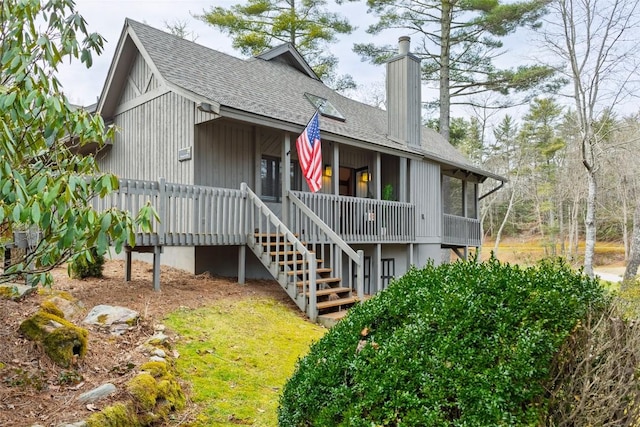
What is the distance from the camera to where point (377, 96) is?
30.6 m

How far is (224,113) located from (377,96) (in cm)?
2388

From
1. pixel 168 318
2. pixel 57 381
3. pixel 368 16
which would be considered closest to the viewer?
pixel 57 381

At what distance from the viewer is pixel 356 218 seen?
1154 centimetres

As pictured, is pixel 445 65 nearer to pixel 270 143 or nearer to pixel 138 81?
pixel 270 143

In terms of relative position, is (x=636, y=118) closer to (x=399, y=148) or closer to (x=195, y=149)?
(x=399, y=148)

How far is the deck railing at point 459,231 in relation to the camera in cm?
1571

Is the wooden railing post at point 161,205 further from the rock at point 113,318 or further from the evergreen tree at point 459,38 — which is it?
the evergreen tree at point 459,38

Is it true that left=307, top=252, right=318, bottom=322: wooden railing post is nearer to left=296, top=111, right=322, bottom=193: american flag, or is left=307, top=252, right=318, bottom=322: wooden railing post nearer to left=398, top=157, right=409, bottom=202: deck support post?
left=296, top=111, right=322, bottom=193: american flag

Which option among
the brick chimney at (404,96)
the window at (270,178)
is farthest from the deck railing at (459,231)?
the window at (270,178)

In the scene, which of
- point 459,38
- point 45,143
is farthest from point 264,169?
point 459,38

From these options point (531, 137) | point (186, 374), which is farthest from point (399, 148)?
point (531, 137)

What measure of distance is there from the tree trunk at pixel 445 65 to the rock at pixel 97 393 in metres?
Result: 20.1

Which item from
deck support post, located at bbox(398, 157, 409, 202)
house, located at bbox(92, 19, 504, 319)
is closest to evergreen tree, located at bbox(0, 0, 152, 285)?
house, located at bbox(92, 19, 504, 319)

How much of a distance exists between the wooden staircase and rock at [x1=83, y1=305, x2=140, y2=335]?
3.10 meters
